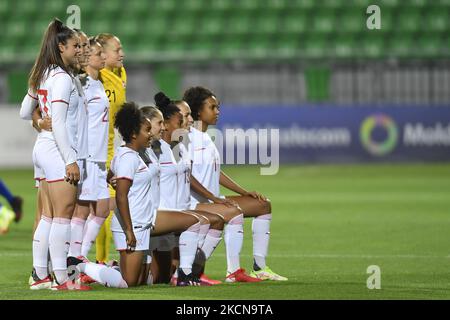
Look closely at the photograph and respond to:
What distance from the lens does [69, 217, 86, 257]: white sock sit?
27.2 feet

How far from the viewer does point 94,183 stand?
8461mm

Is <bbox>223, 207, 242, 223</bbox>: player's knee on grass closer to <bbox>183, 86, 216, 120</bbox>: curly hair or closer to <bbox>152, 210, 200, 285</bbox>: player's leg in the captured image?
<bbox>152, 210, 200, 285</bbox>: player's leg

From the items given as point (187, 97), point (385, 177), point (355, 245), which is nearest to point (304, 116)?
point (385, 177)

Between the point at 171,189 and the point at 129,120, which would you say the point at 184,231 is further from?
the point at 129,120

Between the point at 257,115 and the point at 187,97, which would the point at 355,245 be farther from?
the point at 257,115

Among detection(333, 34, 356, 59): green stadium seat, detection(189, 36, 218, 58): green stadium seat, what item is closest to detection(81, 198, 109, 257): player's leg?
detection(189, 36, 218, 58): green stadium seat

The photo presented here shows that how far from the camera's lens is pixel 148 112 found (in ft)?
26.2

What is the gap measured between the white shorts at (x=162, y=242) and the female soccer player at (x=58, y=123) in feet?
2.19

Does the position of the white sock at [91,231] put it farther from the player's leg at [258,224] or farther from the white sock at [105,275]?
the player's leg at [258,224]

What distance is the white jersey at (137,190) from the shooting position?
775cm

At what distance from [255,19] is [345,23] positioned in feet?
6.97

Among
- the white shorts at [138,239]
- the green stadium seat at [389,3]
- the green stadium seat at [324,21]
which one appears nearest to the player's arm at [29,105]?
the white shorts at [138,239]

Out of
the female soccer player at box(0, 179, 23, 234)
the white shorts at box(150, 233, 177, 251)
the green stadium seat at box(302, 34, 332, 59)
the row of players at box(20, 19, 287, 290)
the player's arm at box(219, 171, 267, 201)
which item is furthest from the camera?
the green stadium seat at box(302, 34, 332, 59)

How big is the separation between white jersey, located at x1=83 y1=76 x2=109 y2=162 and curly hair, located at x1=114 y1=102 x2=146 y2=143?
2.39 ft
